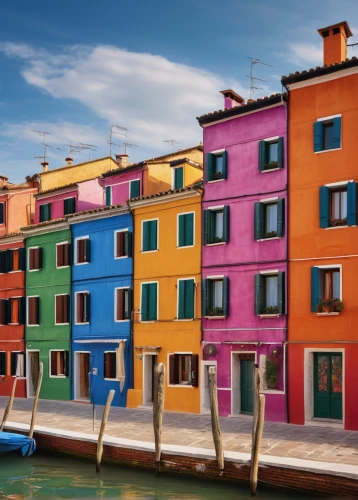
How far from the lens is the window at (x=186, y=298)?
26969 millimetres

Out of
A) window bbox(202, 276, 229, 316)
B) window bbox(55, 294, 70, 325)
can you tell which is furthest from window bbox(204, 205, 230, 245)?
window bbox(55, 294, 70, 325)

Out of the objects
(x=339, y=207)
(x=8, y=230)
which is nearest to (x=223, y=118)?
(x=339, y=207)

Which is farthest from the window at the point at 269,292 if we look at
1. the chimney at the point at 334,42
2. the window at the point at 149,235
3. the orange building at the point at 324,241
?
the chimney at the point at 334,42

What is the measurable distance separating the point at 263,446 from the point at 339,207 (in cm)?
833

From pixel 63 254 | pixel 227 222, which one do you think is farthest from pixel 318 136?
pixel 63 254

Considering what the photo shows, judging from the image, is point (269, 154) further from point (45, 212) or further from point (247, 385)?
point (45, 212)

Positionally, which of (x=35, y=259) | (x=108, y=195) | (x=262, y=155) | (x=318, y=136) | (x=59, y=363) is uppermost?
(x=318, y=136)

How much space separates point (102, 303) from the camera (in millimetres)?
30984

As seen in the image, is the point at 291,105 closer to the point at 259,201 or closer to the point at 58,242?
the point at 259,201

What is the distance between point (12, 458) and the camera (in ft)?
71.4

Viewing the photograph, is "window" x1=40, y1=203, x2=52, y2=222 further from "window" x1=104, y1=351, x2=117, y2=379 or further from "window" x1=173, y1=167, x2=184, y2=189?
"window" x1=173, y1=167, x2=184, y2=189

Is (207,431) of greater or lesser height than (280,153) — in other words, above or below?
below

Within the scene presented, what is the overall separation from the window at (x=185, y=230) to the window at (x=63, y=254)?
747cm

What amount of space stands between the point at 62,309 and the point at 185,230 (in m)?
8.94
